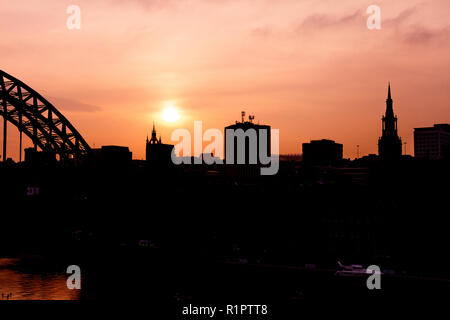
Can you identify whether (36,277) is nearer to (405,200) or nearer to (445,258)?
(445,258)

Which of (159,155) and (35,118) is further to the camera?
(159,155)

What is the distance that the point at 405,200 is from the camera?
132m

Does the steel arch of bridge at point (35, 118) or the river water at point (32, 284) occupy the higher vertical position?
the steel arch of bridge at point (35, 118)

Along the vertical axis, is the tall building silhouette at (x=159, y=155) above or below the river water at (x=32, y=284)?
above

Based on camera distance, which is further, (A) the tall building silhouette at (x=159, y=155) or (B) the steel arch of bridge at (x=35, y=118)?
(A) the tall building silhouette at (x=159, y=155)

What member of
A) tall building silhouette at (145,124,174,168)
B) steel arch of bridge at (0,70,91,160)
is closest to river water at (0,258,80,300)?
steel arch of bridge at (0,70,91,160)

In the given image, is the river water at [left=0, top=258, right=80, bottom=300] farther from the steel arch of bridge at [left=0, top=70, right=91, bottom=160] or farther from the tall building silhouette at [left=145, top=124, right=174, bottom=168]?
the tall building silhouette at [left=145, top=124, right=174, bottom=168]

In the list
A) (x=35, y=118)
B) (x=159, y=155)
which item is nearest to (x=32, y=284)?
(x=35, y=118)

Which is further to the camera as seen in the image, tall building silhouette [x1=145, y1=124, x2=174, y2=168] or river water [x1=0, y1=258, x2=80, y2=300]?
tall building silhouette [x1=145, y1=124, x2=174, y2=168]

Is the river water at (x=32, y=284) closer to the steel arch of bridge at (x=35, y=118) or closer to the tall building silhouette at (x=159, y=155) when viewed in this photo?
the steel arch of bridge at (x=35, y=118)

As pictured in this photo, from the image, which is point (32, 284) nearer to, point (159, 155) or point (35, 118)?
point (35, 118)

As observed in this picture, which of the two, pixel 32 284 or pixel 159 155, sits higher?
pixel 159 155

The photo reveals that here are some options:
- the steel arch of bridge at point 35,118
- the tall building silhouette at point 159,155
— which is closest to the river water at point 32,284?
the steel arch of bridge at point 35,118
